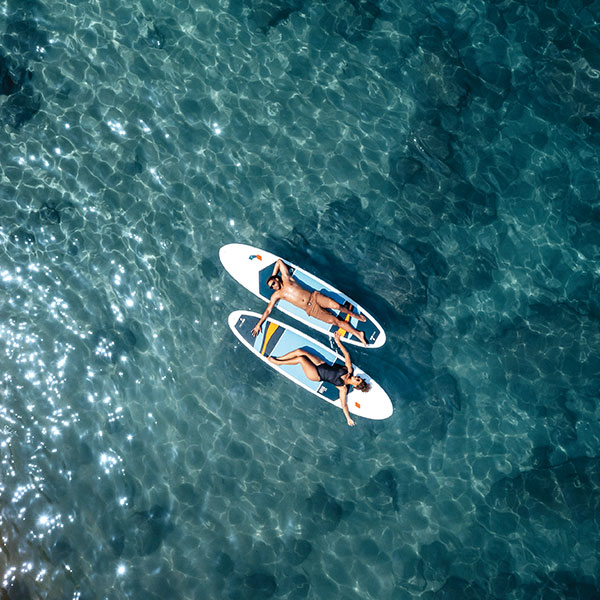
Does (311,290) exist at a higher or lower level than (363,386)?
higher

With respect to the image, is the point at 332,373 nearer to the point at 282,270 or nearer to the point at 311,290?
the point at 311,290

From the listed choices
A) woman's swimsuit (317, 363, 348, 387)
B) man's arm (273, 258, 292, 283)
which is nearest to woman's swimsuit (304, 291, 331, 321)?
man's arm (273, 258, 292, 283)

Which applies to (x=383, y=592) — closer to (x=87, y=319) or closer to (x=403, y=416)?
(x=403, y=416)

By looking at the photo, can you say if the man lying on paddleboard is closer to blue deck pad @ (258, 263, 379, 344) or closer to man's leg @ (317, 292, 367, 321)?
man's leg @ (317, 292, 367, 321)

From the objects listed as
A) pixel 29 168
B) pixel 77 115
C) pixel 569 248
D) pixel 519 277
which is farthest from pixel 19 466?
pixel 569 248

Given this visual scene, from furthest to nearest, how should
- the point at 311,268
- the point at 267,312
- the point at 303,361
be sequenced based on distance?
the point at 311,268 < the point at 267,312 < the point at 303,361

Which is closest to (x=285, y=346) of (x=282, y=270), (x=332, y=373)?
(x=332, y=373)
